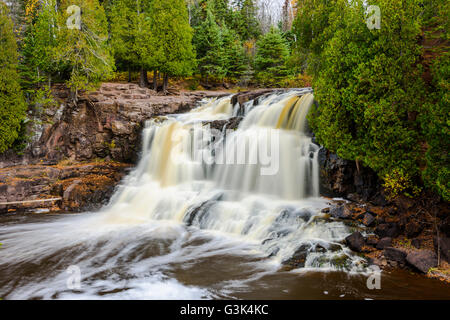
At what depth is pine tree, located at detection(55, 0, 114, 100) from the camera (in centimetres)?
1673

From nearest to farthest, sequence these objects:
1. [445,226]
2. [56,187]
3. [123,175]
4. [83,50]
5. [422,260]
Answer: [422,260]
[445,226]
[56,187]
[123,175]
[83,50]

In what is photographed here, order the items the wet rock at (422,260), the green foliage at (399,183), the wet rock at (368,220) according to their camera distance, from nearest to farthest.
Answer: the wet rock at (422,260) < the green foliage at (399,183) < the wet rock at (368,220)

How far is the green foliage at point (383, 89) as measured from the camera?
7.04 meters

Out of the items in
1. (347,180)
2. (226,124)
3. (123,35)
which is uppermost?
(123,35)

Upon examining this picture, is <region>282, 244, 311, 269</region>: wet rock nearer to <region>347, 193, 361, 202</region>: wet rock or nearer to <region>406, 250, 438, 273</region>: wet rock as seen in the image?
<region>406, 250, 438, 273</region>: wet rock

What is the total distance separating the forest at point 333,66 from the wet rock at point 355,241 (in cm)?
Result: 155

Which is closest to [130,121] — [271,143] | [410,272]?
[271,143]

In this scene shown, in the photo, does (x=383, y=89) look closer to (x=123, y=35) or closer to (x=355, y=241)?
(x=355, y=241)

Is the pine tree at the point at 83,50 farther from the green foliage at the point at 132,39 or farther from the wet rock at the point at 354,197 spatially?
the wet rock at the point at 354,197

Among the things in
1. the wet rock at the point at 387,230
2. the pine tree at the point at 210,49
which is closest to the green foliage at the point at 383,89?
the wet rock at the point at 387,230

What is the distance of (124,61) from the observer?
25.6 metres

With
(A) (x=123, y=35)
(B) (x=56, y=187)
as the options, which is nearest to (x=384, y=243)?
(B) (x=56, y=187)

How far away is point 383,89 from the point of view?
7.41 m

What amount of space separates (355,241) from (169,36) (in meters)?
21.8
